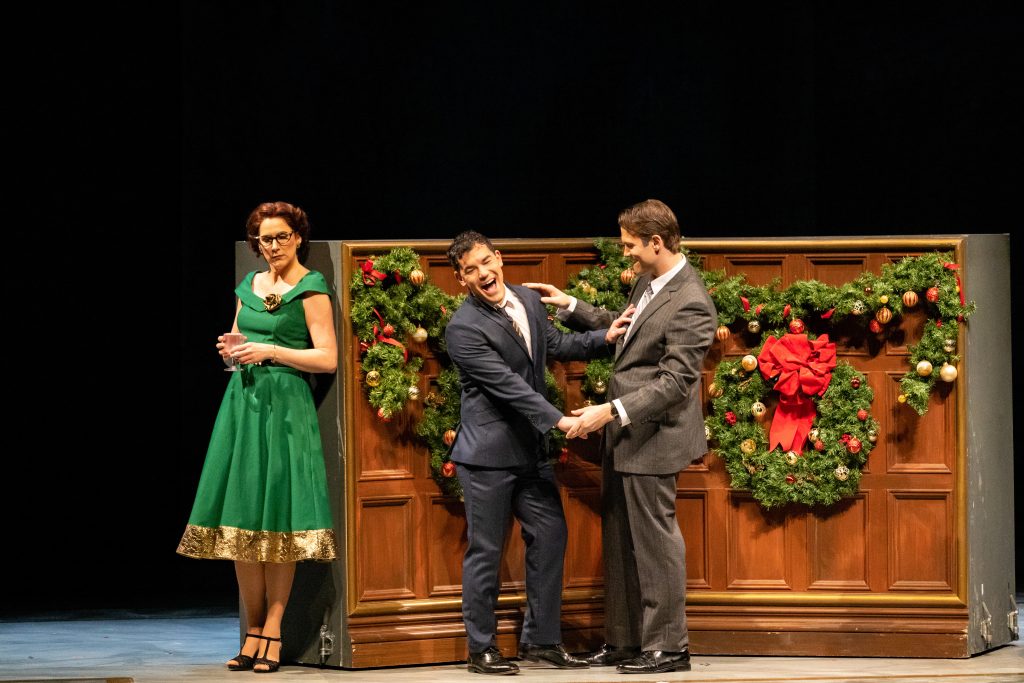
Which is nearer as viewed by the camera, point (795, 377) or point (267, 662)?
point (267, 662)

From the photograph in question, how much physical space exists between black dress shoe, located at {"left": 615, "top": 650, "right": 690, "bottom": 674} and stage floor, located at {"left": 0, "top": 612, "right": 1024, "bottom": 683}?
0.03 meters

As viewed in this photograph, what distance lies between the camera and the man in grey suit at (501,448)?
492 cm

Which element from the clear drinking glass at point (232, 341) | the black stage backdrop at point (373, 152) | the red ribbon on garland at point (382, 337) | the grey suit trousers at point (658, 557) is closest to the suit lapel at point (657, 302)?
the grey suit trousers at point (658, 557)

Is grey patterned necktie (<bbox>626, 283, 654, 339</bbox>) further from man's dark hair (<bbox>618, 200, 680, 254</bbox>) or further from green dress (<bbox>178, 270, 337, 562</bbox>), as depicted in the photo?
green dress (<bbox>178, 270, 337, 562</bbox>)

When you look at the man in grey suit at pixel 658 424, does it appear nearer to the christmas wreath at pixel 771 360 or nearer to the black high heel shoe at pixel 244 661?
the christmas wreath at pixel 771 360

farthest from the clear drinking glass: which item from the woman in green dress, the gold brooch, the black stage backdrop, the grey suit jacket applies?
the black stage backdrop

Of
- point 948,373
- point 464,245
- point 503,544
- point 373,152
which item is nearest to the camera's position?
point 464,245

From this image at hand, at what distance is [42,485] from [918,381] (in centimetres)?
418

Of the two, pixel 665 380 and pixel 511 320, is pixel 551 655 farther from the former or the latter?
pixel 511 320

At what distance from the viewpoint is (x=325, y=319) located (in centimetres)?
504

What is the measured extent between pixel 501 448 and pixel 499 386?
222 millimetres

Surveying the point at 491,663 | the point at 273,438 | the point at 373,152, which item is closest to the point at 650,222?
the point at 273,438

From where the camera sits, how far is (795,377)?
5.19m

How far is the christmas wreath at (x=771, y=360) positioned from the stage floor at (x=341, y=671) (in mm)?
578
